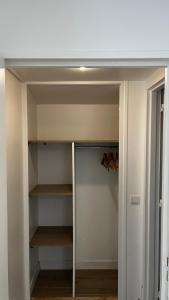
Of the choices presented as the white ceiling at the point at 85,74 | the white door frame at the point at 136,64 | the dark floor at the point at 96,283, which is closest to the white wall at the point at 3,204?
the white door frame at the point at 136,64

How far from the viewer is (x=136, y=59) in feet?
4.68

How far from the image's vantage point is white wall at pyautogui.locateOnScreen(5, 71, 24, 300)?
6.51ft

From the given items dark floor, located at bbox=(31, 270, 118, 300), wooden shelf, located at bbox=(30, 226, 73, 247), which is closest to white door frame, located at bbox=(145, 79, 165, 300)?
dark floor, located at bbox=(31, 270, 118, 300)

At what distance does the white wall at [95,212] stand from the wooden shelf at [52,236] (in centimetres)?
28

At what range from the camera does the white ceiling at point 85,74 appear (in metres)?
2.06

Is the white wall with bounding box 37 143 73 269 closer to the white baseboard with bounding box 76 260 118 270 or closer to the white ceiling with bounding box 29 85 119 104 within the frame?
the white baseboard with bounding box 76 260 118 270

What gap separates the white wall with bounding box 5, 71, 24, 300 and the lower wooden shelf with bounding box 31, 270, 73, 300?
1.49ft

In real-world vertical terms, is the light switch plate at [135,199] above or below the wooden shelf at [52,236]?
above

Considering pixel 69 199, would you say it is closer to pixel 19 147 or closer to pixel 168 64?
pixel 19 147

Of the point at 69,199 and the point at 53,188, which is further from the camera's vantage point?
the point at 69,199

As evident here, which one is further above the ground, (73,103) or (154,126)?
(73,103)

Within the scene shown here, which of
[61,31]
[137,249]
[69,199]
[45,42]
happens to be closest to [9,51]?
[45,42]

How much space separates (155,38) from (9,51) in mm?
822

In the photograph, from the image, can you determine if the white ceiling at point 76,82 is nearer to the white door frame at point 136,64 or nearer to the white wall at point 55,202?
the white door frame at point 136,64
